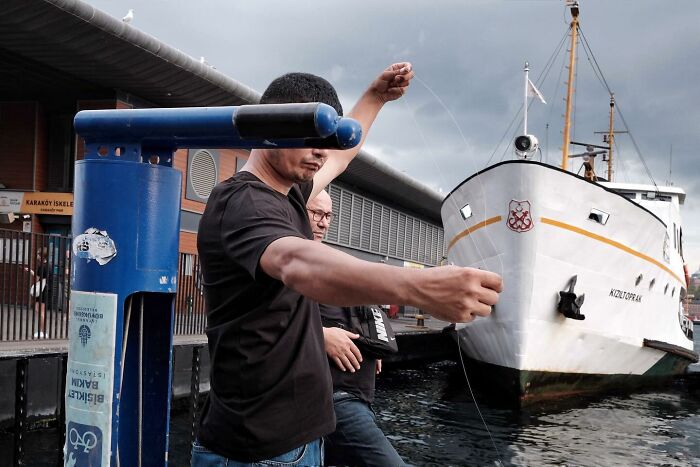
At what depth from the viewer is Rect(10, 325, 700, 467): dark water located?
984 cm

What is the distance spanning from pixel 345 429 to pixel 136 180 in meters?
1.57

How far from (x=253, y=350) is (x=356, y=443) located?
131 centimetres

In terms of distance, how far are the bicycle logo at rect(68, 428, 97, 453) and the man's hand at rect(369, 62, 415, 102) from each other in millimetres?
1802

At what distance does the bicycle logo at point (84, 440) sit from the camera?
71.2 inches

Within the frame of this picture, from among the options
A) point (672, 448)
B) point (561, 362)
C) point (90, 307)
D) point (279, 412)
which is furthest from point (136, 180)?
point (561, 362)

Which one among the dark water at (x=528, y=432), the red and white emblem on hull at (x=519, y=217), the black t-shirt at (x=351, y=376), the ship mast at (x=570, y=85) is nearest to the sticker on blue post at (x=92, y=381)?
the black t-shirt at (x=351, y=376)

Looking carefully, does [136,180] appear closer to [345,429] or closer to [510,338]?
[345,429]

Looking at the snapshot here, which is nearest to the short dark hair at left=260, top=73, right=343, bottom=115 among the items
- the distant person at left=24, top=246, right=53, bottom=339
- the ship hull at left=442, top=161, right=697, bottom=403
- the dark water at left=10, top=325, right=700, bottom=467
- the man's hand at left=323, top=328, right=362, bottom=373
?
the man's hand at left=323, top=328, right=362, bottom=373

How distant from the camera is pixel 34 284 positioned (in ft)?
33.2

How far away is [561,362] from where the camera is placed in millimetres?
13820

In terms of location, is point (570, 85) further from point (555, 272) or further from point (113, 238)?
point (113, 238)

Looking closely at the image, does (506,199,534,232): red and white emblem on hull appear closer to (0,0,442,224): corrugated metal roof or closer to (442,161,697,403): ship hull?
(442,161,697,403): ship hull

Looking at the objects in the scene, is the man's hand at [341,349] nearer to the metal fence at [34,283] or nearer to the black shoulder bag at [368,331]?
the black shoulder bag at [368,331]

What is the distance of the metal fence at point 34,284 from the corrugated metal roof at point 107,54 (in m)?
4.35
